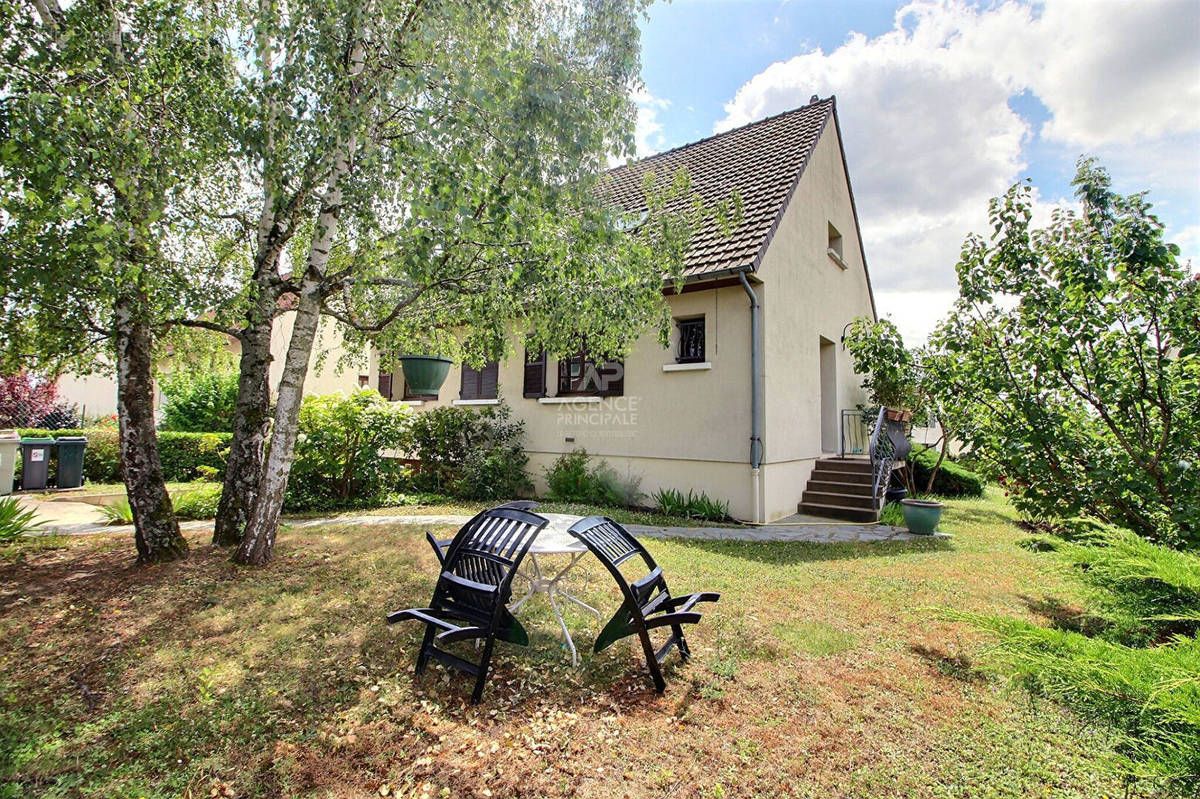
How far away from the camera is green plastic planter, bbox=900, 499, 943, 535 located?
7234 millimetres

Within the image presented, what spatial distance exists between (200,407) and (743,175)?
47.0 ft

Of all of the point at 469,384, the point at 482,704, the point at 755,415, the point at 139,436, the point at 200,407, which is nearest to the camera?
the point at 482,704

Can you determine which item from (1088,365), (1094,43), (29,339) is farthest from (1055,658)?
(29,339)

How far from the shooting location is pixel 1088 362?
4.18 metres

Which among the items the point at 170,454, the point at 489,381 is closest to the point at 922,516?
the point at 489,381

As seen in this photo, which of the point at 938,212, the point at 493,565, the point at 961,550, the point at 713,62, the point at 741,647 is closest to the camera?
the point at 493,565

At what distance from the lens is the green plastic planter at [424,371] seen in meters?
7.39

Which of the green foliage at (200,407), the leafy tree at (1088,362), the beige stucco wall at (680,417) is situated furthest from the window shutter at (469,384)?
the leafy tree at (1088,362)

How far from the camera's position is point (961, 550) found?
6.52 meters

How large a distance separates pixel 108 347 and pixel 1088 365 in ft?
29.7

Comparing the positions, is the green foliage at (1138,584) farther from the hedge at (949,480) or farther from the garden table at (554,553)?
the hedge at (949,480)

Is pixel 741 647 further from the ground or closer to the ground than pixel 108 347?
closer to the ground

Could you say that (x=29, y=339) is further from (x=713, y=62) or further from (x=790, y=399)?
(x=790, y=399)

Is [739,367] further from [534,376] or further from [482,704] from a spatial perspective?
[482,704]
